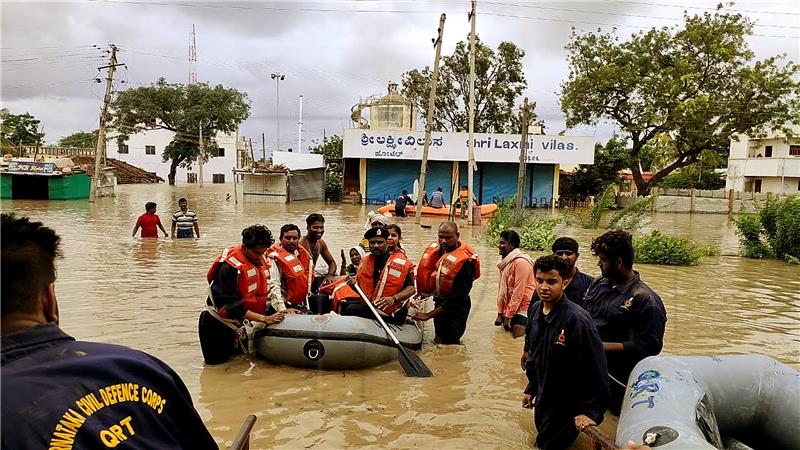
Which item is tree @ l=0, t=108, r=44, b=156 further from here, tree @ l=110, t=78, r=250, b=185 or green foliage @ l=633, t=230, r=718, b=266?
green foliage @ l=633, t=230, r=718, b=266

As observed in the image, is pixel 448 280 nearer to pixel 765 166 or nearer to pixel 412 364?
pixel 412 364

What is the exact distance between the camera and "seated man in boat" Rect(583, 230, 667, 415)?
4.24 meters

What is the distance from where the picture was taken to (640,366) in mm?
3830

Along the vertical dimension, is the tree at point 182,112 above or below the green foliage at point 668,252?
above

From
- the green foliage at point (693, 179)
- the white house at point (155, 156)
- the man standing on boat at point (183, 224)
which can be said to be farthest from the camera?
the white house at point (155, 156)

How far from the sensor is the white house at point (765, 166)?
4056 cm

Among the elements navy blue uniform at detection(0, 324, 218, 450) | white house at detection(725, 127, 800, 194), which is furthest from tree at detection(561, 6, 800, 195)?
navy blue uniform at detection(0, 324, 218, 450)

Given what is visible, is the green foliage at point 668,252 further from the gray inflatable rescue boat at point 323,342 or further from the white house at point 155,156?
the white house at point 155,156

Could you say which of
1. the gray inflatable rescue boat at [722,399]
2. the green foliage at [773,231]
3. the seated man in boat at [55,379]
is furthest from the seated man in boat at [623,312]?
the green foliage at [773,231]

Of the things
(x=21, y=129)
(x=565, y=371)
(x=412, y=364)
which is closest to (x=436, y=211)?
(x=412, y=364)

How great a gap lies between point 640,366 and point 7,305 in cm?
344

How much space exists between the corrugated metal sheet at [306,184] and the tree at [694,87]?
14727mm

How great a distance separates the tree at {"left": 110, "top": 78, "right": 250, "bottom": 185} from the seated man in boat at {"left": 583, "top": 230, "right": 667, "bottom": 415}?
45.7 m

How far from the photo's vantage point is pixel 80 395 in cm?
144
